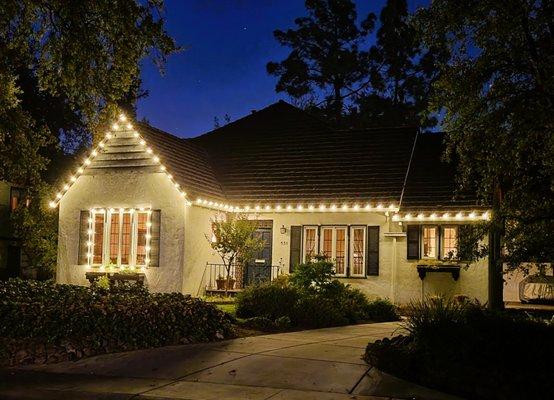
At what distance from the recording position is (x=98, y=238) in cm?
2028

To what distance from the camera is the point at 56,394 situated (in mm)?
7984

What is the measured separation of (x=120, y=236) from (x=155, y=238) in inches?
55.6

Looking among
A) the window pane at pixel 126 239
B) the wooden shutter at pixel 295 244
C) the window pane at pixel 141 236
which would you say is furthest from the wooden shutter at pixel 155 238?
the wooden shutter at pixel 295 244

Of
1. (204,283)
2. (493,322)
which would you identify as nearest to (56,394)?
(493,322)

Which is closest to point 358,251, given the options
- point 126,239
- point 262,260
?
point 262,260

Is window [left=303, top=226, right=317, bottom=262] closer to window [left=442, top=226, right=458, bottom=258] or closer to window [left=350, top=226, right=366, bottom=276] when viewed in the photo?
window [left=350, top=226, right=366, bottom=276]

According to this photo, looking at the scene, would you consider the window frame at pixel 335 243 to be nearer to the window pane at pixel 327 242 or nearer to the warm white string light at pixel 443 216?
the window pane at pixel 327 242

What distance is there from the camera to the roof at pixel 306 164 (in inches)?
792

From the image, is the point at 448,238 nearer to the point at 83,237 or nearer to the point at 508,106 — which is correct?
the point at 508,106

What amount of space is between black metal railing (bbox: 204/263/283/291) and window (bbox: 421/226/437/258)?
4.55 meters

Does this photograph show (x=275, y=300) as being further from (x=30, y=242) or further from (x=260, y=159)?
(x=30, y=242)

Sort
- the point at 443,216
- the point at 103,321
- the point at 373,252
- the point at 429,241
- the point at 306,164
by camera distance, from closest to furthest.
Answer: the point at 103,321
the point at 443,216
the point at 429,241
the point at 373,252
the point at 306,164

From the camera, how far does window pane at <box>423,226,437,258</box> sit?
19.2 meters

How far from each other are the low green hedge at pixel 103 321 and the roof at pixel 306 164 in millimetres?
7540
